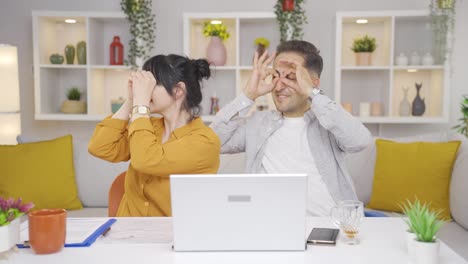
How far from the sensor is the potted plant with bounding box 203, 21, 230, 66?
164 inches

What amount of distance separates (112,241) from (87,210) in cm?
188

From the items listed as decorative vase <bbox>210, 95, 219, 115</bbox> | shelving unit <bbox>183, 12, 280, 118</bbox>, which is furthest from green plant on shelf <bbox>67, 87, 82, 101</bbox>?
decorative vase <bbox>210, 95, 219, 115</bbox>

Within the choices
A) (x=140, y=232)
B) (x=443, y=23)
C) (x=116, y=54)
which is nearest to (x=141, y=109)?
(x=140, y=232)

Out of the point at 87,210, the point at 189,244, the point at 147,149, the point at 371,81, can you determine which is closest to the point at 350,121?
the point at 147,149

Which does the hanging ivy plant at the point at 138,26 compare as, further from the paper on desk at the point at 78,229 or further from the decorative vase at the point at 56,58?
the paper on desk at the point at 78,229

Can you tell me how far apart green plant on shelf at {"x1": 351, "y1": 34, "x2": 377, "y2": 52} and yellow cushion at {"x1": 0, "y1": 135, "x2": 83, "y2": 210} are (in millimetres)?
2417

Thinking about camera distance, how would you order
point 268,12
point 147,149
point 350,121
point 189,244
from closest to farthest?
point 189,244
point 147,149
point 350,121
point 268,12

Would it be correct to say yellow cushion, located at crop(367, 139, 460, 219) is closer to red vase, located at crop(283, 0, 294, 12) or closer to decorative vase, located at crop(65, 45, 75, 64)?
red vase, located at crop(283, 0, 294, 12)

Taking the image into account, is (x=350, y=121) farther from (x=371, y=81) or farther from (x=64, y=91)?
(x=64, y=91)

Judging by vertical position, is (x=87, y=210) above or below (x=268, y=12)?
below

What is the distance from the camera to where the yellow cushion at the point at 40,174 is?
3.04 m

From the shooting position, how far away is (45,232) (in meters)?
1.28

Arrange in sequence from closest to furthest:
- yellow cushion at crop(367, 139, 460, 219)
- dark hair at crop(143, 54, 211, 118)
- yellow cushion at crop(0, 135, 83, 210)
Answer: dark hair at crop(143, 54, 211, 118) < yellow cushion at crop(367, 139, 460, 219) < yellow cushion at crop(0, 135, 83, 210)

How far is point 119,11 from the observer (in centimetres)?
440
